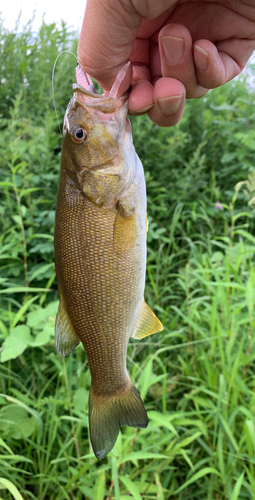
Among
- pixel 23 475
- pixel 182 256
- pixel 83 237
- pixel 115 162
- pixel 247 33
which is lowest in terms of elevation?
pixel 23 475

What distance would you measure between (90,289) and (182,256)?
94.3 inches

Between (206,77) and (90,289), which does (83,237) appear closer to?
(90,289)

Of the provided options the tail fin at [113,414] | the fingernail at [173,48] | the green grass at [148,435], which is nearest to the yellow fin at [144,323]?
the tail fin at [113,414]

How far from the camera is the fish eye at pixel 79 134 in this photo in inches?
44.5

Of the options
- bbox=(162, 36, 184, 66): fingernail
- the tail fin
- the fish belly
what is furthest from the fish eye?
the tail fin

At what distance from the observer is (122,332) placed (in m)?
1.17

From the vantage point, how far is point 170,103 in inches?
52.7

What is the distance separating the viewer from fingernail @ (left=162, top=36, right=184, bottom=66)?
4.33 ft

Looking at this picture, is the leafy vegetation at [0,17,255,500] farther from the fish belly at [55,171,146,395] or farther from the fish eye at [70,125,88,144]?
the fish eye at [70,125,88,144]

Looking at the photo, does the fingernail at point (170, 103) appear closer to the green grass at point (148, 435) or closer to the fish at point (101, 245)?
the fish at point (101, 245)

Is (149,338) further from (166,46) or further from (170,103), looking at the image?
(166,46)

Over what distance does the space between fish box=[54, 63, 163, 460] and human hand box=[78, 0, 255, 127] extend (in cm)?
18

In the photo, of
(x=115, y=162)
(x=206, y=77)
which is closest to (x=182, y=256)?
(x=206, y=77)

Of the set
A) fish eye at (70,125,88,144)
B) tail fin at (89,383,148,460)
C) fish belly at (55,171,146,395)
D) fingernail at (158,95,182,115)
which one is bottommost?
tail fin at (89,383,148,460)
